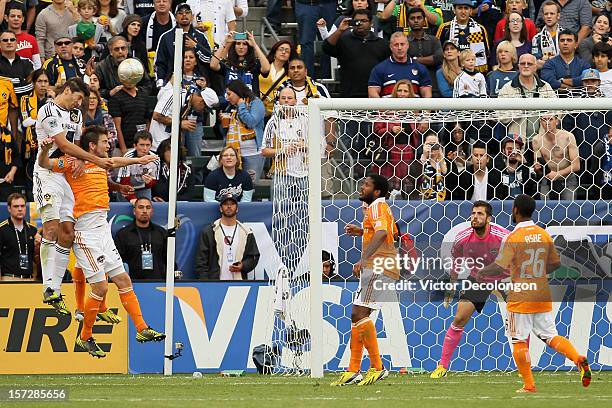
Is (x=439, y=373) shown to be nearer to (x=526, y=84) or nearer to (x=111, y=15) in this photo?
(x=526, y=84)

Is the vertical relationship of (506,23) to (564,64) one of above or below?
above

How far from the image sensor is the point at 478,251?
49.1 feet

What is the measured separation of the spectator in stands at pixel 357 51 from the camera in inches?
766

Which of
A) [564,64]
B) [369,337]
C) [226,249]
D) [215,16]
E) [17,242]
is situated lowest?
[369,337]

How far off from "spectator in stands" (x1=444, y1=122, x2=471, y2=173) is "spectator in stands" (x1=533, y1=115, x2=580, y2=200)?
91 cm

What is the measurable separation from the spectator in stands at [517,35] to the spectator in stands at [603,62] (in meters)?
1.30

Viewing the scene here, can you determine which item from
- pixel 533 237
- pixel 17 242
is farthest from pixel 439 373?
pixel 17 242

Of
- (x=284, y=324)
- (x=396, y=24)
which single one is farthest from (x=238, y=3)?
(x=284, y=324)

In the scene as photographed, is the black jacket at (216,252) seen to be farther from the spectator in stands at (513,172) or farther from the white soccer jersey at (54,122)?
the spectator in stands at (513,172)

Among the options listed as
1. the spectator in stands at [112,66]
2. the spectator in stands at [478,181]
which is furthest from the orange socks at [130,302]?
the spectator in stands at [112,66]

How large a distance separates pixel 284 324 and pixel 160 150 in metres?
3.61

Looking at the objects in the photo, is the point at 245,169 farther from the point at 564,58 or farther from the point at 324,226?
the point at 564,58

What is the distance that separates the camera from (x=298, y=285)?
14.8 m

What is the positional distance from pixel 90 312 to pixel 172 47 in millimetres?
6035
